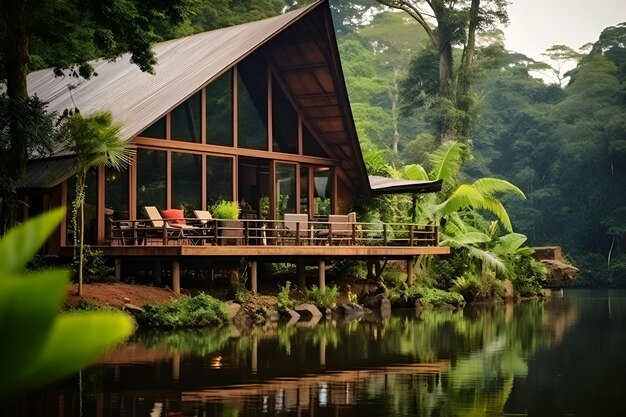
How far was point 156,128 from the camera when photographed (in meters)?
20.6

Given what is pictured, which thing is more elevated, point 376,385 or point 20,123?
point 20,123

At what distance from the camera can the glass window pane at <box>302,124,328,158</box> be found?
79.5ft

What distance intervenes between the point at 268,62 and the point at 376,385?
571 inches

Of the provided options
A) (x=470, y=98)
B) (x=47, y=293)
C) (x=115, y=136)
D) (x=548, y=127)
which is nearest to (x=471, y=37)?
(x=470, y=98)

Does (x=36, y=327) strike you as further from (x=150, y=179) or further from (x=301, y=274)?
(x=150, y=179)

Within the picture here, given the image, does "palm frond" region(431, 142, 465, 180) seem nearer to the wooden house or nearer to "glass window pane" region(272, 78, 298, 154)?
the wooden house

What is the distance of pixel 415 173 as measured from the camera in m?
29.4

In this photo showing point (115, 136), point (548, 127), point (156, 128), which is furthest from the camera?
point (548, 127)

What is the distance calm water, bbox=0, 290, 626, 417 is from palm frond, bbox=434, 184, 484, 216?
989 centimetres

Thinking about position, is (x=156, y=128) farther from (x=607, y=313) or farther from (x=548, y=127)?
(x=548, y=127)

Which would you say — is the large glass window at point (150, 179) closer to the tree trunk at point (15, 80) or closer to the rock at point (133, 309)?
the tree trunk at point (15, 80)

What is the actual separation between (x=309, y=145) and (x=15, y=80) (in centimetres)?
913

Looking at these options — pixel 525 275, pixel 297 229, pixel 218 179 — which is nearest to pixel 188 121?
pixel 218 179

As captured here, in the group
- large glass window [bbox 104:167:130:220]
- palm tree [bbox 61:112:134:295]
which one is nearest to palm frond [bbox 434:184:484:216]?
large glass window [bbox 104:167:130:220]
